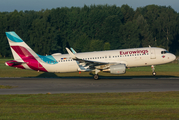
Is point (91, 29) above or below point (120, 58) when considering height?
above

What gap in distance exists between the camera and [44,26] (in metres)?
122

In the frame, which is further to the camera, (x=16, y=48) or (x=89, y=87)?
(x=16, y=48)

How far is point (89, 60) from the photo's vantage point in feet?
124

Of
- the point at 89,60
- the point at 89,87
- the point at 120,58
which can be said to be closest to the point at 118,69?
the point at 120,58

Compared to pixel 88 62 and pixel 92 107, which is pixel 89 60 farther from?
pixel 92 107

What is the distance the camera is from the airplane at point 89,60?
3714 cm

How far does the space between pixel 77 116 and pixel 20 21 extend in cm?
11891

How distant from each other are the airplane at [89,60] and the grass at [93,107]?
1430 cm

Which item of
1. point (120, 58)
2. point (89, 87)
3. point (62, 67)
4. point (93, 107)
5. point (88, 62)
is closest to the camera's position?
point (93, 107)

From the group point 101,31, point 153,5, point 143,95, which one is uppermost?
point 153,5

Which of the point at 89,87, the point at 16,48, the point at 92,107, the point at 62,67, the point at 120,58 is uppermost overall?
the point at 16,48

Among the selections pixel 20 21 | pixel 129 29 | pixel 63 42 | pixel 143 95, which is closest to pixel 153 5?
pixel 129 29

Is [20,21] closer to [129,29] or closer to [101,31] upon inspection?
[101,31]

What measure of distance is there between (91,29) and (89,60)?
94416mm
